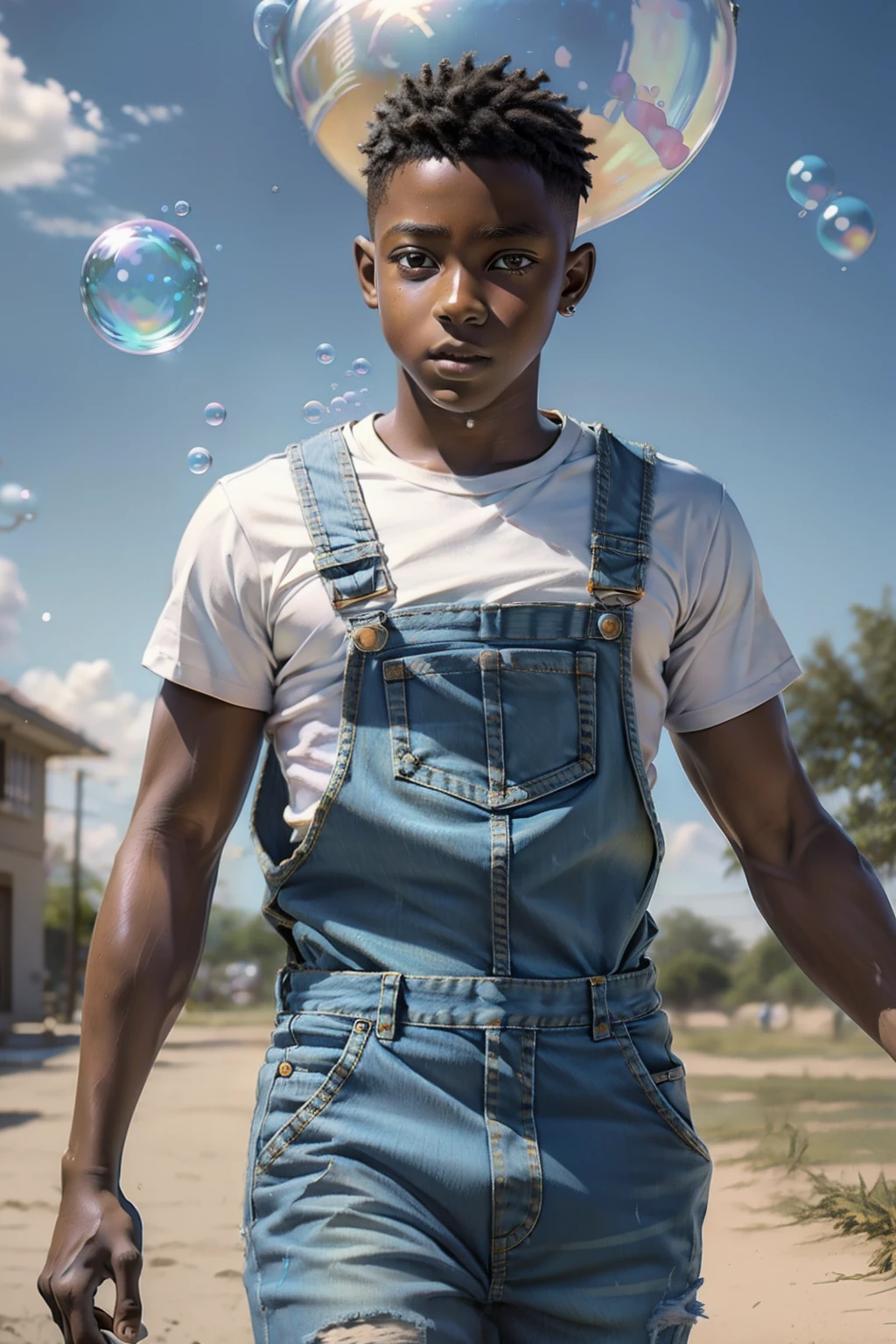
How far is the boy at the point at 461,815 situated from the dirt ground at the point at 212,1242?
11.4 ft

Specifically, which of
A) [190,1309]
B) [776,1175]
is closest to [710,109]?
[190,1309]

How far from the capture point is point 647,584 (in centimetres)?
160

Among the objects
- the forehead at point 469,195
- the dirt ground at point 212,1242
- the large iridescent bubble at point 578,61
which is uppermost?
the large iridescent bubble at point 578,61

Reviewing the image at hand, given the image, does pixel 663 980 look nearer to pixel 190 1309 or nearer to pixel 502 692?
pixel 190 1309

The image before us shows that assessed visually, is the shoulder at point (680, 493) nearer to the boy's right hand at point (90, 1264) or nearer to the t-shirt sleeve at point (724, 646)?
the t-shirt sleeve at point (724, 646)

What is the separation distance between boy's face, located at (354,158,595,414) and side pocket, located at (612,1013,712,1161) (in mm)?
632

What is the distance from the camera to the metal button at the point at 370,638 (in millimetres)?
1515

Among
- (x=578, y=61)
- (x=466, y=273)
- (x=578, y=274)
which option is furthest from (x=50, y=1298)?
(x=578, y=61)


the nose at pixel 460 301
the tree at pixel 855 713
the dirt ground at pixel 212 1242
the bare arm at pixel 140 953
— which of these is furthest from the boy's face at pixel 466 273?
the tree at pixel 855 713

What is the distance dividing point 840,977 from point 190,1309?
5.48 metres

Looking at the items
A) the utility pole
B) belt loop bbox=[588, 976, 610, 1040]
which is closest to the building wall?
the utility pole

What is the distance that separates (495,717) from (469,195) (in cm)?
52

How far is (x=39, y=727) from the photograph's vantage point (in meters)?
19.0

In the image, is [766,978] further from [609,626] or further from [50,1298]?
[50,1298]
